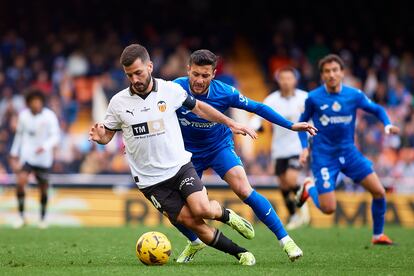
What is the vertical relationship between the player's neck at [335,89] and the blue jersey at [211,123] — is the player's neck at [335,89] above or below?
above

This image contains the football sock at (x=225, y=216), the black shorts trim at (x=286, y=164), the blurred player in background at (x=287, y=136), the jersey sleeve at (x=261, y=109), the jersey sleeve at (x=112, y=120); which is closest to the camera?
the jersey sleeve at (x=112, y=120)

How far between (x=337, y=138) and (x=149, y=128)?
4375 millimetres

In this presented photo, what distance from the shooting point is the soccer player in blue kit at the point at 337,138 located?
13102 mm

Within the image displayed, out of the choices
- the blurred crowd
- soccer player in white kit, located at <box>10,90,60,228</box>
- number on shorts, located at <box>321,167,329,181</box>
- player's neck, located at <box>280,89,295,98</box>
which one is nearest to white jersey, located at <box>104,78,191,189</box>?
number on shorts, located at <box>321,167,329,181</box>

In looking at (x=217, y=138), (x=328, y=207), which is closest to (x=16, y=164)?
(x=328, y=207)

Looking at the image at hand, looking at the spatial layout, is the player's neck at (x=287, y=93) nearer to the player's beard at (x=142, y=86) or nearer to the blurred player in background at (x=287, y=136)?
the blurred player in background at (x=287, y=136)

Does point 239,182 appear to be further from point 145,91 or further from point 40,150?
point 40,150

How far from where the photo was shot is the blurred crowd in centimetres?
2291

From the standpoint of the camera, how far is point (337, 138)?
43.6ft

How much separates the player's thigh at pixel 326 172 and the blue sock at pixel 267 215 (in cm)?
306

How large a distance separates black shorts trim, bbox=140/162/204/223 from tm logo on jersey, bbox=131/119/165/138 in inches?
19.5

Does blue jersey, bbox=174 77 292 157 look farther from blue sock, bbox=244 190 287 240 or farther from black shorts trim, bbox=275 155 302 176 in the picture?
black shorts trim, bbox=275 155 302 176

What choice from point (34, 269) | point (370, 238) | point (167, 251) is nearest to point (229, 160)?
point (167, 251)

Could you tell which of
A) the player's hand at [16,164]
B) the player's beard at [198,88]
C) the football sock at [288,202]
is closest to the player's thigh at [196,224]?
the player's beard at [198,88]
